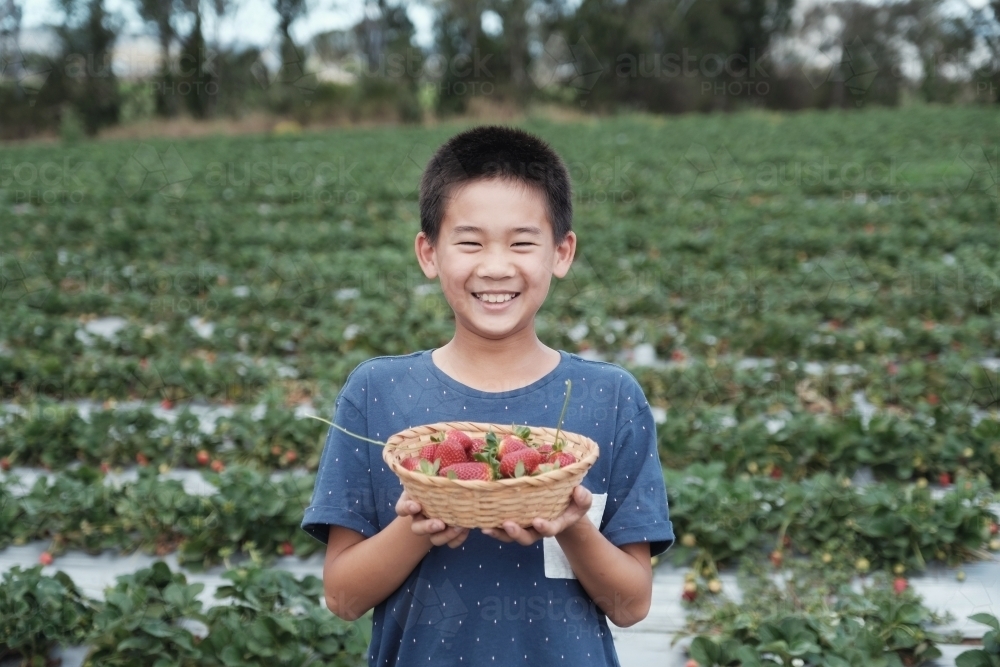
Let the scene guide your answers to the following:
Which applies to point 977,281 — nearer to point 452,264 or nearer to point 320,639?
point 320,639

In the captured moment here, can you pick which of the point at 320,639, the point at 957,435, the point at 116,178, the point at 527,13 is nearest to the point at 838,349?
the point at 957,435

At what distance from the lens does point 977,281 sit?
592 centimetres

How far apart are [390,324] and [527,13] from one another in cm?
2705

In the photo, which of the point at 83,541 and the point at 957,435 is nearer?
the point at 83,541

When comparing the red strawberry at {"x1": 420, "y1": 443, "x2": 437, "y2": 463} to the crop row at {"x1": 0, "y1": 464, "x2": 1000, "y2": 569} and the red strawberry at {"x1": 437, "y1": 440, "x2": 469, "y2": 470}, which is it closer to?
the red strawberry at {"x1": 437, "y1": 440, "x2": 469, "y2": 470}

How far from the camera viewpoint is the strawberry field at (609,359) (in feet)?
8.37

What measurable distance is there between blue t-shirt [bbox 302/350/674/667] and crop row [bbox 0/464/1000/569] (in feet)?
5.29

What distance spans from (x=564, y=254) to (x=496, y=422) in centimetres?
32

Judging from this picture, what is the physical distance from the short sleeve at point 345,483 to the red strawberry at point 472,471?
23 cm

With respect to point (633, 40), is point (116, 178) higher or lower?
lower

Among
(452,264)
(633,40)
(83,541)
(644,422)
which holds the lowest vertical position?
(83,541)

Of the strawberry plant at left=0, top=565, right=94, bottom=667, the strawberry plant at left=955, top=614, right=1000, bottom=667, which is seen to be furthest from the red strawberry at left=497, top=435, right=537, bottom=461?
the strawberry plant at left=0, top=565, right=94, bottom=667

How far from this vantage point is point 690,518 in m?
3.04

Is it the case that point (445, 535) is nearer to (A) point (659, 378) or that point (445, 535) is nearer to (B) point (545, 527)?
(B) point (545, 527)
